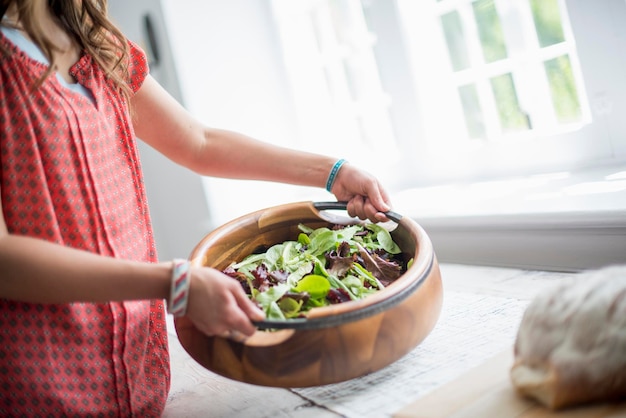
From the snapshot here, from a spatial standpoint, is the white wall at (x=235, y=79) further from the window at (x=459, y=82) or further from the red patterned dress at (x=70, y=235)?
the red patterned dress at (x=70, y=235)

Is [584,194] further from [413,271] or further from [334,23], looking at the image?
[334,23]

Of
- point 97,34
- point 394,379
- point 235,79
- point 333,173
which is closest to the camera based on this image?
point 394,379

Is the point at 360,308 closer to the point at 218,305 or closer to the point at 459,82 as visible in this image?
the point at 218,305

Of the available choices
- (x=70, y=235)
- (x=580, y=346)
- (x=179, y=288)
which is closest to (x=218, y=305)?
(x=179, y=288)

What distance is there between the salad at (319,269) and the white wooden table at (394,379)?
0.36 ft

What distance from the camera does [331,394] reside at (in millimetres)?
753

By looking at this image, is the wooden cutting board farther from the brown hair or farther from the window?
the window

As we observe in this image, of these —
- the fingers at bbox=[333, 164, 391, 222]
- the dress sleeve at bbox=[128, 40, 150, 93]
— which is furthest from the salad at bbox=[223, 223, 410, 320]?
the dress sleeve at bbox=[128, 40, 150, 93]

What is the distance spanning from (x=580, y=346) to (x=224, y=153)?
70cm

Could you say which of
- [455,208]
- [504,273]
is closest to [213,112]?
[455,208]

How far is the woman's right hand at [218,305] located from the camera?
66 cm

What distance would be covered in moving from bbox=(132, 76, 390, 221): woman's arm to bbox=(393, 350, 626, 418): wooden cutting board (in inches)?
14.6

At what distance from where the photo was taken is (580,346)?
1.90ft

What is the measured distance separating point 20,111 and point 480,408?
0.65 m
